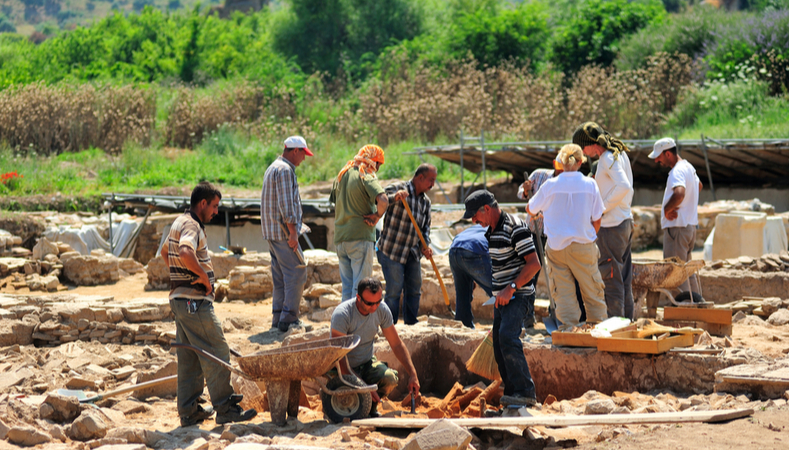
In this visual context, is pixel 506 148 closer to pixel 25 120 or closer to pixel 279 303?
pixel 279 303

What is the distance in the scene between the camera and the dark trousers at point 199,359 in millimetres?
4797

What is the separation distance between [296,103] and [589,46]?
36.4 feet

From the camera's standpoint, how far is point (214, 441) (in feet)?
14.5

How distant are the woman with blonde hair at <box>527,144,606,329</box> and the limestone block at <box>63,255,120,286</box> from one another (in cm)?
833

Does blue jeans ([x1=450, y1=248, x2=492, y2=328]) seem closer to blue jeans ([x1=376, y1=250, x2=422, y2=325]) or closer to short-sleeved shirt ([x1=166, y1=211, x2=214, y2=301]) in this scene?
blue jeans ([x1=376, y1=250, x2=422, y2=325])

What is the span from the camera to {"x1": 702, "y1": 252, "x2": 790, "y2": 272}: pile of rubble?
29.7 feet

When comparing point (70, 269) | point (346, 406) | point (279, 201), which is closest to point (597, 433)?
point (346, 406)

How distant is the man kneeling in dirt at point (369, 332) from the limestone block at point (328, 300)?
11.0 feet

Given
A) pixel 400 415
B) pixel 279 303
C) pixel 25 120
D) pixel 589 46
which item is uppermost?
pixel 589 46

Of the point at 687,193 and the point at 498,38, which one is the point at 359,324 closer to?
the point at 687,193

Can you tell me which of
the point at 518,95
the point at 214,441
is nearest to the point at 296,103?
the point at 518,95

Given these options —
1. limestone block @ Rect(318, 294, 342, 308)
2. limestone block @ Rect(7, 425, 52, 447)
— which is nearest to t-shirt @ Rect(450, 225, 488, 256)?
limestone block @ Rect(318, 294, 342, 308)

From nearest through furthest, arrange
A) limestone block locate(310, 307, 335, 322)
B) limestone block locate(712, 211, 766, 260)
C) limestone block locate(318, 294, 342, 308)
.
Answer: limestone block locate(310, 307, 335, 322)
limestone block locate(318, 294, 342, 308)
limestone block locate(712, 211, 766, 260)

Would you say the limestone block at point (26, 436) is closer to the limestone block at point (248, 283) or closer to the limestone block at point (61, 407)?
the limestone block at point (61, 407)
